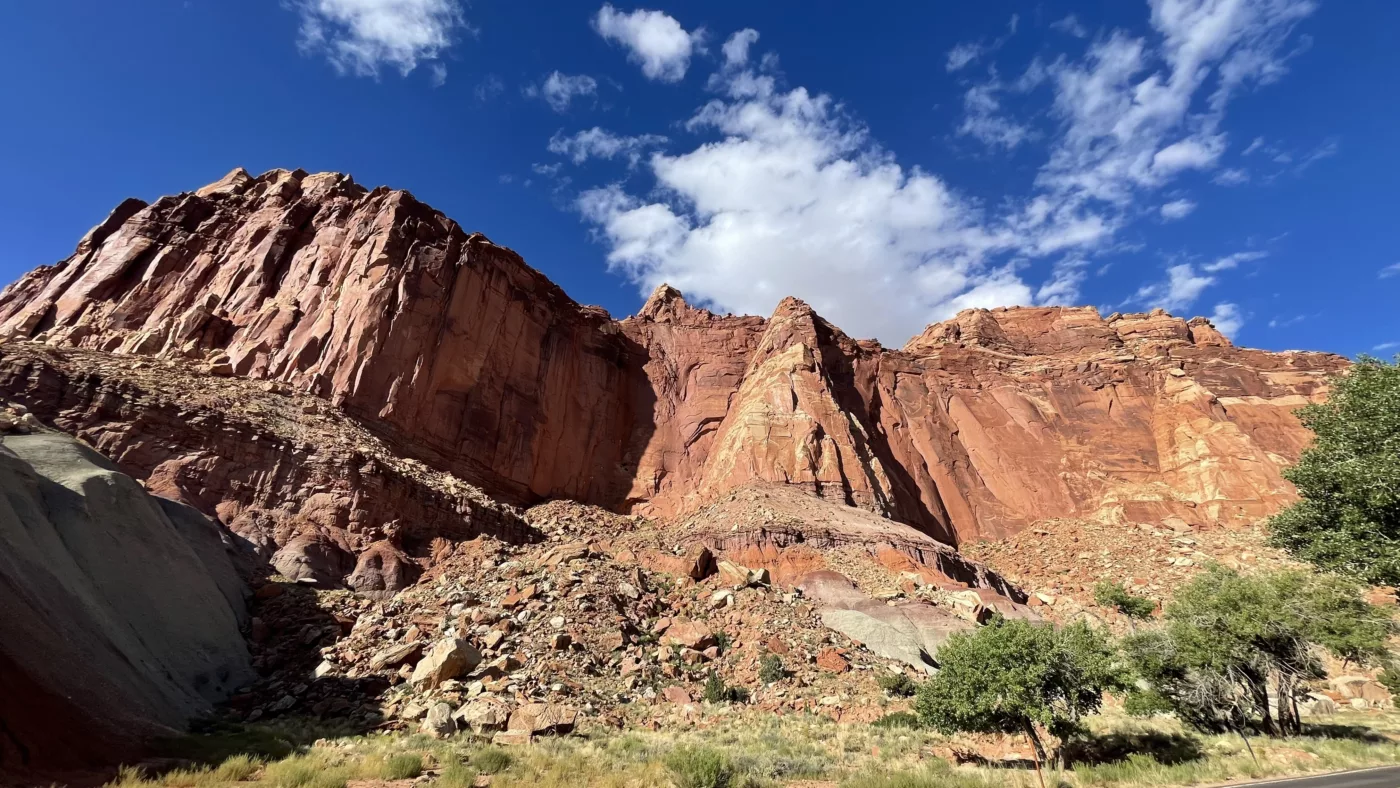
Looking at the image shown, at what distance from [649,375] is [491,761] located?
56.8m

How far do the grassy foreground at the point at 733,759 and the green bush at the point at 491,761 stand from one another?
0.03 meters

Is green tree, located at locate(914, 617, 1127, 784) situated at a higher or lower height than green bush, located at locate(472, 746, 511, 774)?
higher

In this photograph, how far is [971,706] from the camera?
51.1ft

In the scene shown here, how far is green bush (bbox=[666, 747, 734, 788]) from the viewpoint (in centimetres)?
1130

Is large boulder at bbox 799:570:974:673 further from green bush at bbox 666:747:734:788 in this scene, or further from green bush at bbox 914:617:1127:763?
green bush at bbox 666:747:734:788

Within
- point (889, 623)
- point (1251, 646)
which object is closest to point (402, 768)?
point (1251, 646)

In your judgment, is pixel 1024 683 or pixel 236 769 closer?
pixel 236 769

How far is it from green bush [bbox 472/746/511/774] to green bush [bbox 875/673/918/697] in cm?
1525

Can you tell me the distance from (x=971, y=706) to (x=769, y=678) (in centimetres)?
871

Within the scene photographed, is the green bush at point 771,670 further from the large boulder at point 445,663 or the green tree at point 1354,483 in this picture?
the green tree at point 1354,483

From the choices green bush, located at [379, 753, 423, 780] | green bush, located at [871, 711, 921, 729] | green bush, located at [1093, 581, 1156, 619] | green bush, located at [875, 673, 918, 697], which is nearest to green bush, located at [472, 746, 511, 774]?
green bush, located at [379, 753, 423, 780]

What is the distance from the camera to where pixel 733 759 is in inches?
539

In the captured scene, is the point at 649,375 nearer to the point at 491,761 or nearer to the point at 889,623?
the point at 889,623

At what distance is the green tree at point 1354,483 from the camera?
13102 mm
